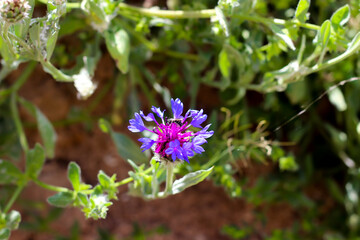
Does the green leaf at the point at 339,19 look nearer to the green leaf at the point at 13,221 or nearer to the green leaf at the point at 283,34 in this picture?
the green leaf at the point at 283,34

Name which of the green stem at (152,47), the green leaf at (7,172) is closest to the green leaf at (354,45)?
the green stem at (152,47)

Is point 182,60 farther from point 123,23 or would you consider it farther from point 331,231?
point 331,231

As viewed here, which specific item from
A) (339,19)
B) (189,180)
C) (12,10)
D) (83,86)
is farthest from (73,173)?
(339,19)

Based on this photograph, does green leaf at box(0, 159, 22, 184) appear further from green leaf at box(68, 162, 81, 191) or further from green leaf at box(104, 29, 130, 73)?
green leaf at box(104, 29, 130, 73)

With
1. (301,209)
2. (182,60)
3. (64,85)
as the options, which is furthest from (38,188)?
(301,209)

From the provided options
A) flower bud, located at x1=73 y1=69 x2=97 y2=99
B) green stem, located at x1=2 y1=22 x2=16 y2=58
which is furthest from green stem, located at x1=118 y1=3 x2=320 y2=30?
green stem, located at x1=2 y1=22 x2=16 y2=58

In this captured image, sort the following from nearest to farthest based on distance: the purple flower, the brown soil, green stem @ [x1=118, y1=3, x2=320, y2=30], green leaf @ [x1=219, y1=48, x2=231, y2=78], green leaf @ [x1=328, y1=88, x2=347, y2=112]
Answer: the purple flower → green stem @ [x1=118, y1=3, x2=320, y2=30] → green leaf @ [x1=219, y1=48, x2=231, y2=78] → green leaf @ [x1=328, y1=88, x2=347, y2=112] → the brown soil
